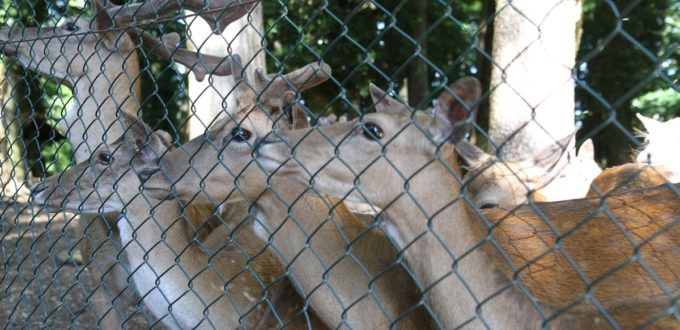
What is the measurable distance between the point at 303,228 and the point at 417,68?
26.7 feet

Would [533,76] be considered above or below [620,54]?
above

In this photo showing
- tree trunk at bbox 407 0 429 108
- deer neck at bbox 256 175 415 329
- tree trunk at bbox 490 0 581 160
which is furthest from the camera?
tree trunk at bbox 407 0 429 108

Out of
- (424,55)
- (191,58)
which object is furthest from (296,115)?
(424,55)

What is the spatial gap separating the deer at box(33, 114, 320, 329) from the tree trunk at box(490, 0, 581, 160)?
3037 mm

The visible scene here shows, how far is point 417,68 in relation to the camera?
36.4 ft

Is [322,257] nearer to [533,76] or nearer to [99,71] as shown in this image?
[99,71]

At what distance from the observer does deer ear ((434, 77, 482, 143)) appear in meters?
2.49

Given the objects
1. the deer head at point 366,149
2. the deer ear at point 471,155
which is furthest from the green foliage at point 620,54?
the deer head at point 366,149

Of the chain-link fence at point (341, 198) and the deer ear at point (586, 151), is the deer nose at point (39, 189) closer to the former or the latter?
the chain-link fence at point (341, 198)

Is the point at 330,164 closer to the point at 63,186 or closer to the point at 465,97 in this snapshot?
the point at 465,97

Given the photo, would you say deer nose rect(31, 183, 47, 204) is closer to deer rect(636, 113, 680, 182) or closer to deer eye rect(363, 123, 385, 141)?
deer eye rect(363, 123, 385, 141)

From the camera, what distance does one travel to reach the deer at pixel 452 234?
8.30 ft

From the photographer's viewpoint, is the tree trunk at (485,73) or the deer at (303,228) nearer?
the deer at (303,228)

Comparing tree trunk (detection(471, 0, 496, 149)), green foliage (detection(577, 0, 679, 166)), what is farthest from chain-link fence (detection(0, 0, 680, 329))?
green foliage (detection(577, 0, 679, 166))
